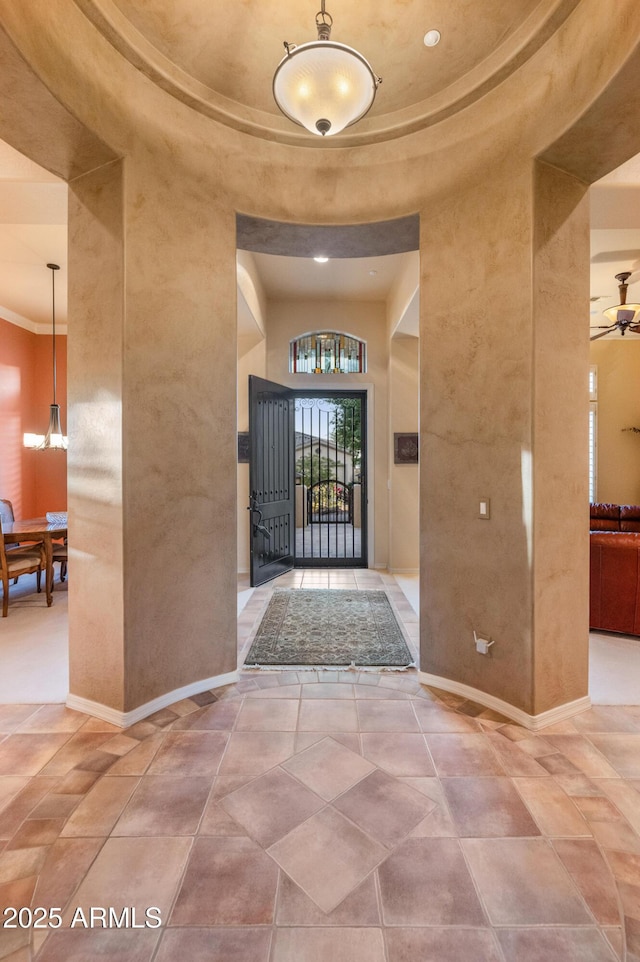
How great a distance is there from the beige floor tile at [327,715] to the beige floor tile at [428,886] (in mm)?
735

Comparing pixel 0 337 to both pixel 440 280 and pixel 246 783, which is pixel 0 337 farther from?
pixel 246 783

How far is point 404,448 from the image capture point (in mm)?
5629

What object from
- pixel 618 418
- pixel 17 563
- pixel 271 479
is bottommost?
pixel 17 563

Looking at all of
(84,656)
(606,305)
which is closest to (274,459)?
(84,656)

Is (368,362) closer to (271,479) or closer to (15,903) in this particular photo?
(271,479)

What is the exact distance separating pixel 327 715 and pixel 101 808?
112 centimetres

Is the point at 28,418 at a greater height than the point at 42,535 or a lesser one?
greater

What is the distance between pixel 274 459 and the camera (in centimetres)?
521

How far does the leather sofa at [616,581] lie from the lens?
10.8ft

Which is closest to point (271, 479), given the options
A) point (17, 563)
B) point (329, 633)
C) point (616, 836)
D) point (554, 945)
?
point (329, 633)

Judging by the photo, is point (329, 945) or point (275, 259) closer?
point (329, 945)

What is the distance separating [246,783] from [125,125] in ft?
10.4

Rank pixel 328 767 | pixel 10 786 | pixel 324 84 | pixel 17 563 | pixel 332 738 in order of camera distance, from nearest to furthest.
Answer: pixel 324 84, pixel 10 786, pixel 328 767, pixel 332 738, pixel 17 563

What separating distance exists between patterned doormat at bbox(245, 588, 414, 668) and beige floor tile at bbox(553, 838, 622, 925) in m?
1.41
